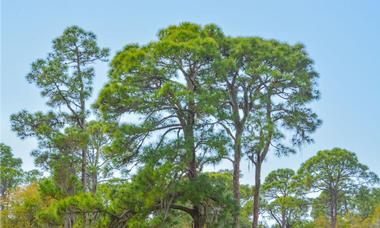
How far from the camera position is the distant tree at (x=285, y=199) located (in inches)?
894

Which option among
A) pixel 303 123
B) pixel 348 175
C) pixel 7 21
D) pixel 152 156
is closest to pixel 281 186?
pixel 348 175

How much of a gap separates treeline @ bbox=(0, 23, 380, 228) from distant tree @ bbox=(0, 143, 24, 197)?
31.3 feet

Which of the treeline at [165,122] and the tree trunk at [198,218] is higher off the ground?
the treeline at [165,122]

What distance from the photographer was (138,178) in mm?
9016

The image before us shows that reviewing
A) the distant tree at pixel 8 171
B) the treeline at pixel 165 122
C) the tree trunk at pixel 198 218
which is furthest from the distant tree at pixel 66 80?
the distant tree at pixel 8 171

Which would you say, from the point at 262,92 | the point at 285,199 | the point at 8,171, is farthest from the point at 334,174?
the point at 8,171

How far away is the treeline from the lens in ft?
30.9

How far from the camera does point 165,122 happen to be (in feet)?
33.7

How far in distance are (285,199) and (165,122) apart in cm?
1364

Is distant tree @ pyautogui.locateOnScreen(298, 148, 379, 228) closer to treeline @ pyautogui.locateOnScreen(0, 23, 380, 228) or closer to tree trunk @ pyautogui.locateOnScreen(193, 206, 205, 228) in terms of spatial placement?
treeline @ pyautogui.locateOnScreen(0, 23, 380, 228)

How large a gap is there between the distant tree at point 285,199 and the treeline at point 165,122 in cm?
873

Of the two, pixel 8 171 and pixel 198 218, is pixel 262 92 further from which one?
pixel 8 171

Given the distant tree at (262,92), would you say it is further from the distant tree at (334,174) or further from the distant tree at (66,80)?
the distant tree at (334,174)

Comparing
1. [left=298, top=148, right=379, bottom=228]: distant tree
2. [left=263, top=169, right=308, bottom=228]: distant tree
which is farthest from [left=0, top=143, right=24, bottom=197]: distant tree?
[left=298, top=148, right=379, bottom=228]: distant tree
